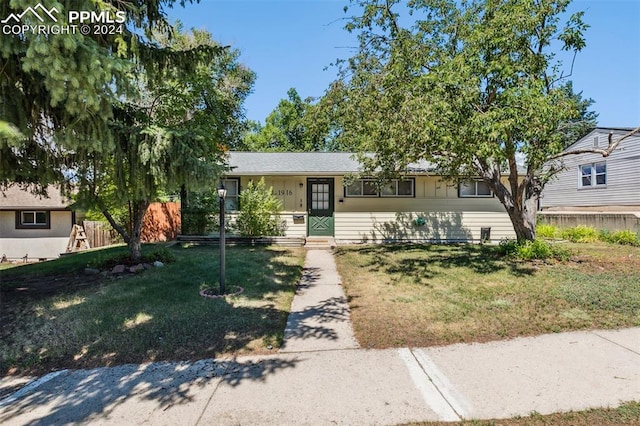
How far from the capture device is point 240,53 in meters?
19.6

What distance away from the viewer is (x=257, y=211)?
12.0m

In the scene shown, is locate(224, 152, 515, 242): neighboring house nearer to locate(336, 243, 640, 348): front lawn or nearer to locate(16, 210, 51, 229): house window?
locate(336, 243, 640, 348): front lawn

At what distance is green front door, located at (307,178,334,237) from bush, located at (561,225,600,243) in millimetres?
9291

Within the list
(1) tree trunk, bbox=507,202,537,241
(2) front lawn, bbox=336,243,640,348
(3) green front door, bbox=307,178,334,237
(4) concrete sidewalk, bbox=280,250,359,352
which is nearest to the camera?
(4) concrete sidewalk, bbox=280,250,359,352

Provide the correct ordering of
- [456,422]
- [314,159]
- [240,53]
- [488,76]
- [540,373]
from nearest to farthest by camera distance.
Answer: [456,422] → [540,373] → [488,76] → [314,159] → [240,53]

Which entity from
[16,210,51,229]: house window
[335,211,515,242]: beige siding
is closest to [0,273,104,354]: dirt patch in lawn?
[335,211,515,242]: beige siding

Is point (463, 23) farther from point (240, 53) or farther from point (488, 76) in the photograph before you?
point (240, 53)

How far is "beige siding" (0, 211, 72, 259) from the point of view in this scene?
1531 cm

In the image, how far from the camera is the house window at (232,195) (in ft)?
42.1

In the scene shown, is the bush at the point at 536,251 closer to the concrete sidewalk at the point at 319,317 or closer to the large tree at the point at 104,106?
the concrete sidewalk at the point at 319,317

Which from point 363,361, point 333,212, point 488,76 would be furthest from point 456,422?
point 333,212

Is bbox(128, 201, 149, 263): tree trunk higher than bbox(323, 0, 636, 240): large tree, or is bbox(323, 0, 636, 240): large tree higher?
bbox(323, 0, 636, 240): large tree

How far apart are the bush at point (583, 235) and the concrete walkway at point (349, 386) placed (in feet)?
34.1

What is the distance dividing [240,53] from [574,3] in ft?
56.3
